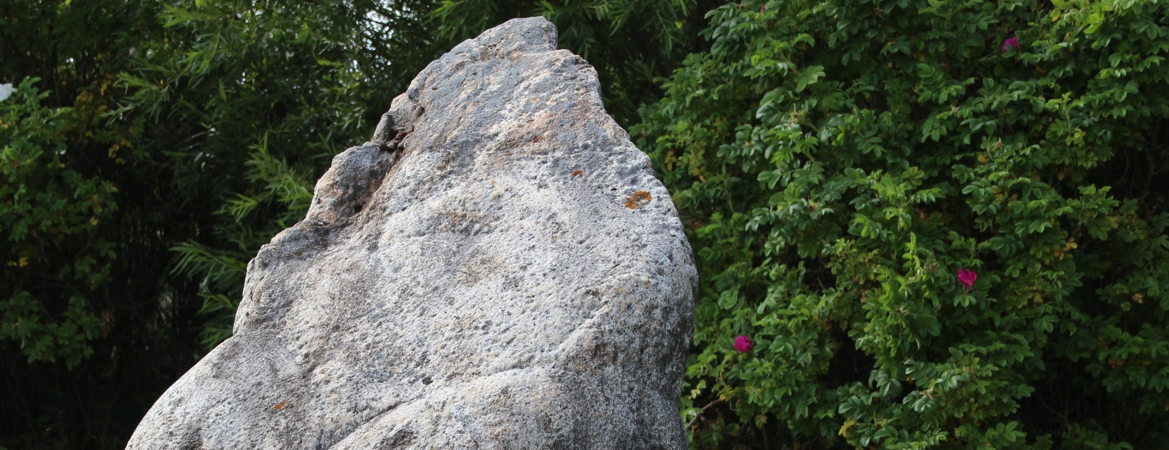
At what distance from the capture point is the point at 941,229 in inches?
117

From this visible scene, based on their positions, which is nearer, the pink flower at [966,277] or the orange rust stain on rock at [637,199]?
the orange rust stain on rock at [637,199]

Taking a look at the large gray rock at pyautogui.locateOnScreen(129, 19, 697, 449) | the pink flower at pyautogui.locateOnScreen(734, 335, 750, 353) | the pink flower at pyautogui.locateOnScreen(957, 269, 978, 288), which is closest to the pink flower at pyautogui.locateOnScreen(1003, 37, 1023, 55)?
the pink flower at pyautogui.locateOnScreen(957, 269, 978, 288)

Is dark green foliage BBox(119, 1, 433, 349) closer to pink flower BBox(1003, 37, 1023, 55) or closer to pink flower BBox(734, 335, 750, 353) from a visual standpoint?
pink flower BBox(734, 335, 750, 353)

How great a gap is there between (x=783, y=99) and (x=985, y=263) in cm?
75

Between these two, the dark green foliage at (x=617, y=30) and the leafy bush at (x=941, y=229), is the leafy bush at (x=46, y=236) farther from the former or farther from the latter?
the leafy bush at (x=941, y=229)

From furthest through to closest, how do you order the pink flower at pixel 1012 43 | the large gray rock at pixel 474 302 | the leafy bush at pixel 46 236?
1. the leafy bush at pixel 46 236
2. the pink flower at pixel 1012 43
3. the large gray rock at pixel 474 302

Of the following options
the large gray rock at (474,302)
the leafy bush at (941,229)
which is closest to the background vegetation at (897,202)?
the leafy bush at (941,229)

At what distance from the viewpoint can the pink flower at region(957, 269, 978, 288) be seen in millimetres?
2787

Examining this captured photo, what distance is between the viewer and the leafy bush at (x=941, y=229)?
280cm

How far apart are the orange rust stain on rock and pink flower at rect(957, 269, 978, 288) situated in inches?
57.0

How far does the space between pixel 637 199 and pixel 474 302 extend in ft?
1.00

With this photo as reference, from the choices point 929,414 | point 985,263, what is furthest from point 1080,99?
point 929,414

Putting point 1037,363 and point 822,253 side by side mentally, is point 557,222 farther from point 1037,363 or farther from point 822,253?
point 1037,363

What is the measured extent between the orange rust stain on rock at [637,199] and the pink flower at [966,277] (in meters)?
1.45
